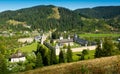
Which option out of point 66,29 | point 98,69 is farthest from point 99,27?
point 98,69

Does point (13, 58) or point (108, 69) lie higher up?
point (108, 69)

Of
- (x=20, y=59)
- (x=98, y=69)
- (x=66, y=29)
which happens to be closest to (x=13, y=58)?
(x=20, y=59)

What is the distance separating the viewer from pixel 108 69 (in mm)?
13750

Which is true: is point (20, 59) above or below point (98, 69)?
below

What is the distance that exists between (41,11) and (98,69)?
163090mm

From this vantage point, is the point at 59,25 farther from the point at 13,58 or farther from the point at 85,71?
the point at 85,71

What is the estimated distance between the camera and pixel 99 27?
425 ft

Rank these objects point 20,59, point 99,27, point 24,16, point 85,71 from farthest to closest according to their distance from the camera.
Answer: point 24,16 → point 99,27 → point 20,59 → point 85,71

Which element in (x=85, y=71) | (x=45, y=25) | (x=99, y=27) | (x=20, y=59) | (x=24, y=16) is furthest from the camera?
(x=24, y=16)

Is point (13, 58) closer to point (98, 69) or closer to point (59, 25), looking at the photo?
point (98, 69)

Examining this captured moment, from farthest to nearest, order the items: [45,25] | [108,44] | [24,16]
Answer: [24,16]
[45,25]
[108,44]

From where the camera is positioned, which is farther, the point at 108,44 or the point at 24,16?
the point at 24,16

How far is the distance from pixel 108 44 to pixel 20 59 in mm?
19607

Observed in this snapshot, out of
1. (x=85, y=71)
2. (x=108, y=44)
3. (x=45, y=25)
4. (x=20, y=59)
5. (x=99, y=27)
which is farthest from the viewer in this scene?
(x=45, y=25)
